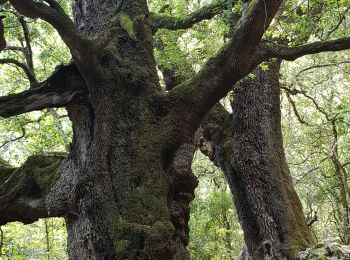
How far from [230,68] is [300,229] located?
137 inches

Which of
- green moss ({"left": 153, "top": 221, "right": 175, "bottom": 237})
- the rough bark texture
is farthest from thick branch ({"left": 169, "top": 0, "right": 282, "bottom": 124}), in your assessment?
green moss ({"left": 153, "top": 221, "right": 175, "bottom": 237})

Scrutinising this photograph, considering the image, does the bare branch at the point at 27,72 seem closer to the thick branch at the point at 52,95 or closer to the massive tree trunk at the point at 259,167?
the thick branch at the point at 52,95

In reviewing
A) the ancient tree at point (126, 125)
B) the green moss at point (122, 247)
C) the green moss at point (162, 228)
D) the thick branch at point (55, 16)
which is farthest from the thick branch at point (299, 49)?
the green moss at point (122, 247)

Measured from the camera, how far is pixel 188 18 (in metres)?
5.01

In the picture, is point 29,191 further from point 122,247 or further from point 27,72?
point 122,247

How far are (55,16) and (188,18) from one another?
1.73m

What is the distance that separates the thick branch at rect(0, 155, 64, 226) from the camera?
4.96m

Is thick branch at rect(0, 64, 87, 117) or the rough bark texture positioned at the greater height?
thick branch at rect(0, 64, 87, 117)

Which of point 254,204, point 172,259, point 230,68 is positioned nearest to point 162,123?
point 230,68

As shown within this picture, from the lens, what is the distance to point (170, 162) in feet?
15.1

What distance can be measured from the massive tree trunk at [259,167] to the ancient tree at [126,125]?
2267 millimetres

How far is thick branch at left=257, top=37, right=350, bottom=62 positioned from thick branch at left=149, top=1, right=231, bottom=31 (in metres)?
0.84

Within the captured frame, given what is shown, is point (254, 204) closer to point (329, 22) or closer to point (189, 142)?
point (189, 142)

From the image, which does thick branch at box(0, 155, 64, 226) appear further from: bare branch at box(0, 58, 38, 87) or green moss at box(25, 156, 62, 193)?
bare branch at box(0, 58, 38, 87)
